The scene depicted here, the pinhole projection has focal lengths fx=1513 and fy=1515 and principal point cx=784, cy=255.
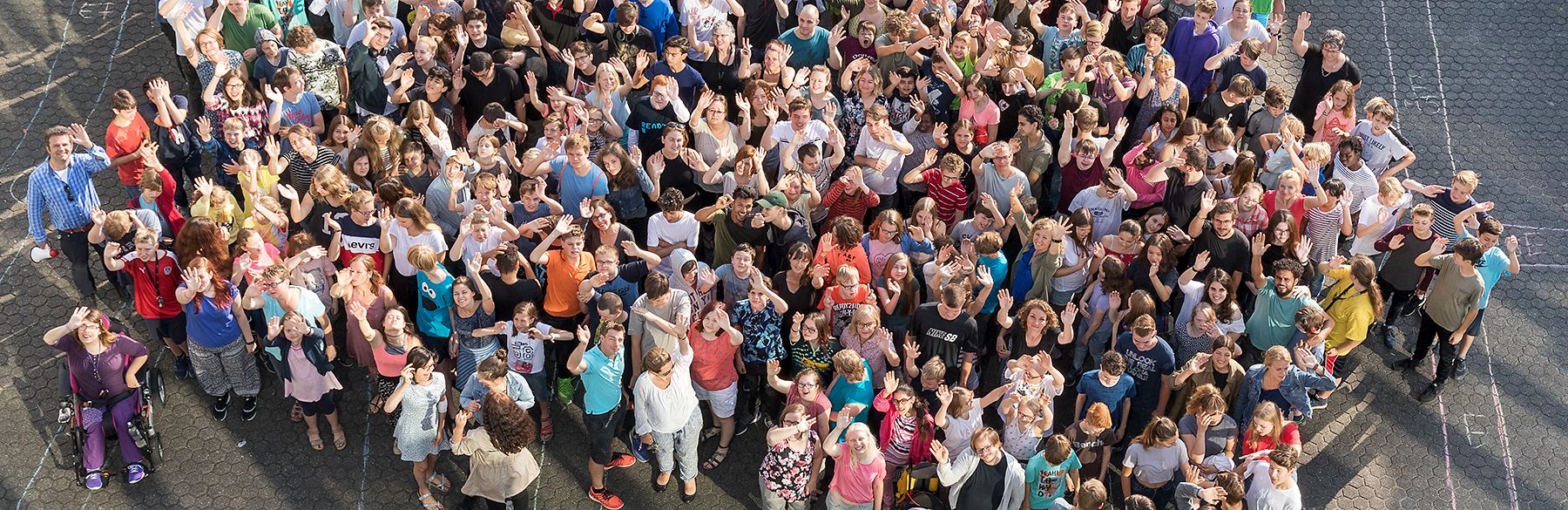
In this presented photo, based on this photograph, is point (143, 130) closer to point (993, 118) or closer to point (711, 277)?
point (711, 277)

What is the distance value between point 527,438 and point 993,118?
15.5 feet

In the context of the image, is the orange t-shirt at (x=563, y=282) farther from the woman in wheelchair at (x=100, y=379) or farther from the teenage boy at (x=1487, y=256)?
the teenage boy at (x=1487, y=256)

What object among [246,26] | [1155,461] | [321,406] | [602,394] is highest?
[246,26]

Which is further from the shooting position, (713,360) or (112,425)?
(112,425)

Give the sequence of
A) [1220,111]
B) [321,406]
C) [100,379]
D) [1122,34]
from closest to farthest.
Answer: [100,379]
[321,406]
[1220,111]
[1122,34]

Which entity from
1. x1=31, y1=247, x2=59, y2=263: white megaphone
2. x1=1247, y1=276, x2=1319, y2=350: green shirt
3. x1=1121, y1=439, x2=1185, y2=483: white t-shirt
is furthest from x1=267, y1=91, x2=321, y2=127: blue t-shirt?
x1=1247, y1=276, x2=1319, y2=350: green shirt

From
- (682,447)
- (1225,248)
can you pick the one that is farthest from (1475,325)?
(682,447)

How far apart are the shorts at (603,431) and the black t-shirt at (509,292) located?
3.02 feet

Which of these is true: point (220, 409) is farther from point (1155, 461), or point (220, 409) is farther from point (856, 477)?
point (1155, 461)

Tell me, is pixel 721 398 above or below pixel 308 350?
below

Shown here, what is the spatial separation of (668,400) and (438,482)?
1.95 metres

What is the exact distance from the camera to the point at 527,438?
9852 millimetres

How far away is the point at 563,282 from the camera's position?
10.8 metres

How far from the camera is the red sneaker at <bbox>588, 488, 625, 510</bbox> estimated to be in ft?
35.6
